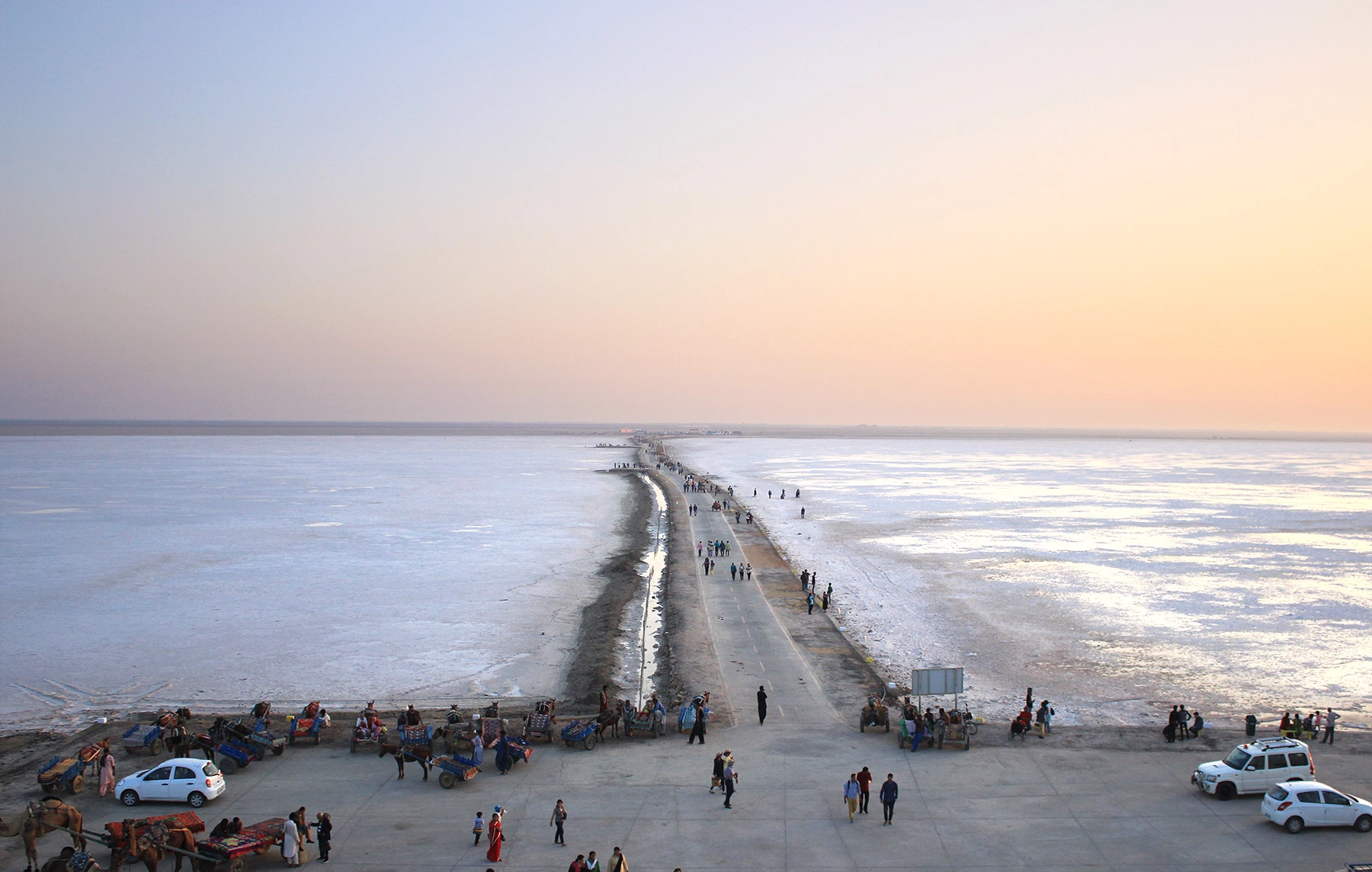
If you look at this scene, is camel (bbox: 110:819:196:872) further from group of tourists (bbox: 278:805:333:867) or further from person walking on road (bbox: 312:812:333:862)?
person walking on road (bbox: 312:812:333:862)

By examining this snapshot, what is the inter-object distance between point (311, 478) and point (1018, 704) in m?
113

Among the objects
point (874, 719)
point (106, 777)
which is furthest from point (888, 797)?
point (106, 777)

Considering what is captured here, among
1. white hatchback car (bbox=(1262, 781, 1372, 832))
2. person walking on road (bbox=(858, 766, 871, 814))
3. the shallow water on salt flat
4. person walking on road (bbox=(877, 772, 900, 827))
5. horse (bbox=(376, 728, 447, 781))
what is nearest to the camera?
white hatchback car (bbox=(1262, 781, 1372, 832))

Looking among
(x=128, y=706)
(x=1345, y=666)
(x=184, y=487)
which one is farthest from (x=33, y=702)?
(x=184, y=487)

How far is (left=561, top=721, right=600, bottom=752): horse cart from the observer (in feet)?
70.0

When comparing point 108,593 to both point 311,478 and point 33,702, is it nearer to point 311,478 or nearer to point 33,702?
point 33,702

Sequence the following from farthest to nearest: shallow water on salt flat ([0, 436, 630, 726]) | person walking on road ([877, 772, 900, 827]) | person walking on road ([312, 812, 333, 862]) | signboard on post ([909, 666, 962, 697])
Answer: shallow water on salt flat ([0, 436, 630, 726]), signboard on post ([909, 666, 962, 697]), person walking on road ([877, 772, 900, 827]), person walking on road ([312, 812, 333, 862])

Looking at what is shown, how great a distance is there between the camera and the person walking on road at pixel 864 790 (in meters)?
17.5

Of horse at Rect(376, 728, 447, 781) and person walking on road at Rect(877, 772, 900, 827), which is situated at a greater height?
person walking on road at Rect(877, 772, 900, 827)

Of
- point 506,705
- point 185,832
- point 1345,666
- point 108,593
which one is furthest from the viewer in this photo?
point 108,593

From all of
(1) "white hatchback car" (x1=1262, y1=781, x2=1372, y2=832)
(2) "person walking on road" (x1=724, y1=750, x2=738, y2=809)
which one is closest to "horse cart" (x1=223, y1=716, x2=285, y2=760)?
(2) "person walking on road" (x1=724, y1=750, x2=738, y2=809)

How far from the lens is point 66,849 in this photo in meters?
15.0

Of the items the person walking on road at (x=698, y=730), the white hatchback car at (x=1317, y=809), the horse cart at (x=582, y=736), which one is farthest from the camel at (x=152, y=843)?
the white hatchback car at (x=1317, y=809)

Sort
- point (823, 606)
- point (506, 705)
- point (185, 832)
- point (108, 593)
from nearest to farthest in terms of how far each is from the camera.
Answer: point (185, 832) < point (506, 705) < point (823, 606) < point (108, 593)
